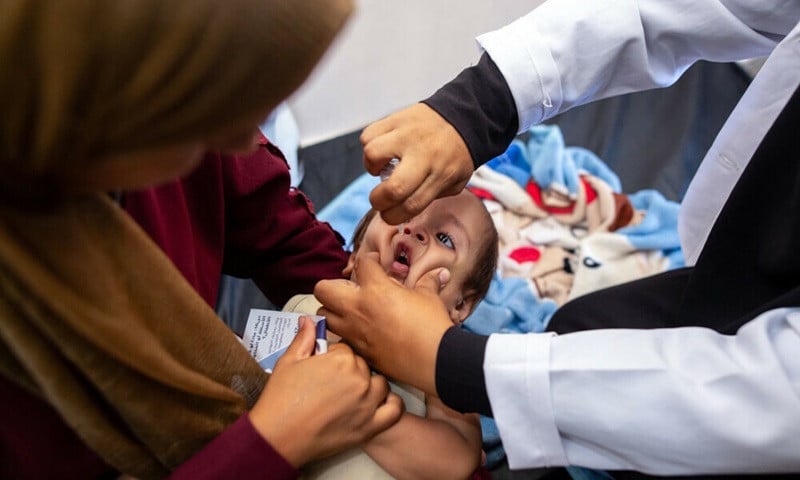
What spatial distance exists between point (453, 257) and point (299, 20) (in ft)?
2.19

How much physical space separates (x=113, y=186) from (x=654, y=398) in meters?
0.59

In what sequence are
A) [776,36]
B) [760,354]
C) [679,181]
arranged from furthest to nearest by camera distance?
[679,181] < [776,36] < [760,354]

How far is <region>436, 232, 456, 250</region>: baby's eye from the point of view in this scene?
1093 mm

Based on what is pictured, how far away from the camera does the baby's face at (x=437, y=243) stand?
1.05 m

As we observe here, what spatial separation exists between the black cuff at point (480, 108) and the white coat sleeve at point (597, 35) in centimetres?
2

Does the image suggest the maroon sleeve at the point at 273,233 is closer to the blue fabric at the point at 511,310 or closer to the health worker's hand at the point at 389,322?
the health worker's hand at the point at 389,322

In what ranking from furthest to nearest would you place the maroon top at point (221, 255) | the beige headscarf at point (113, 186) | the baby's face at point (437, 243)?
1. the baby's face at point (437, 243)
2. the maroon top at point (221, 255)
3. the beige headscarf at point (113, 186)

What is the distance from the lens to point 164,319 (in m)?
0.63

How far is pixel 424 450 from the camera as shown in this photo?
849mm

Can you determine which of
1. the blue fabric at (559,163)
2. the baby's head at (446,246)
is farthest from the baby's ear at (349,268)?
the blue fabric at (559,163)

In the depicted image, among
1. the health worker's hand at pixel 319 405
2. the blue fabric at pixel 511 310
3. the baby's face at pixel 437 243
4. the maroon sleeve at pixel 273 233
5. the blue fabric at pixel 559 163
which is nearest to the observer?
the health worker's hand at pixel 319 405

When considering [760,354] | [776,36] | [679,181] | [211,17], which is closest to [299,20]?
[211,17]

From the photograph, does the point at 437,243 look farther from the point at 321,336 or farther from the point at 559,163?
the point at 559,163

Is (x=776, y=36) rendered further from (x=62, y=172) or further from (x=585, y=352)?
(x=62, y=172)
